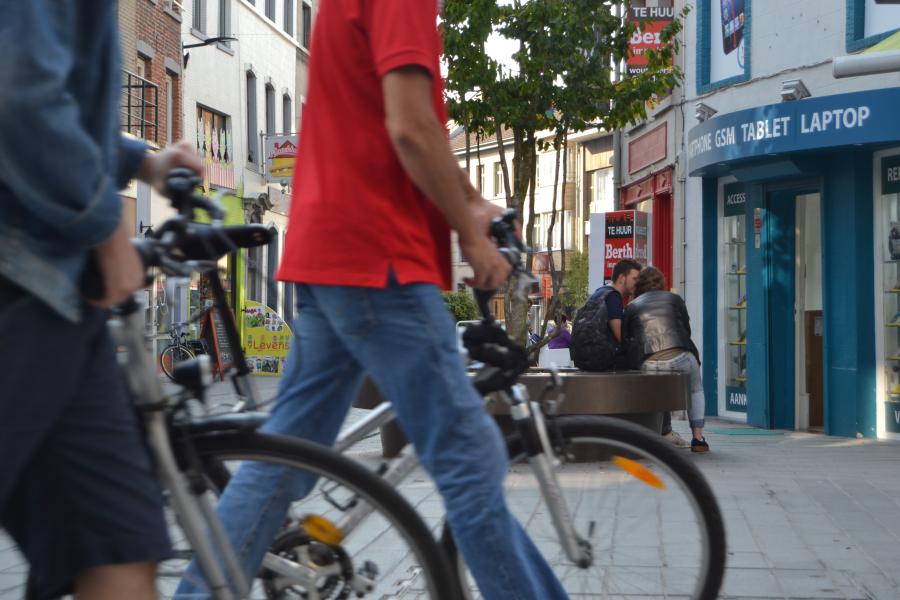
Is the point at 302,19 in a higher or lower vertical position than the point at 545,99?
higher

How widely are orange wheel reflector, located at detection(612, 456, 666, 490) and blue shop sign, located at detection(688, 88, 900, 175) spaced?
998cm

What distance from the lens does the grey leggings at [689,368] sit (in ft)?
38.1

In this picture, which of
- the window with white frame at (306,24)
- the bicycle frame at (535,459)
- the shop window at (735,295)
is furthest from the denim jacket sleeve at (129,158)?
the window with white frame at (306,24)

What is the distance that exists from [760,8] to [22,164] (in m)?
15.6

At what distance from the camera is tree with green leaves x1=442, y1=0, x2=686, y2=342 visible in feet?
45.4

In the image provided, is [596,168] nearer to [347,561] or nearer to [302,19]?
[302,19]

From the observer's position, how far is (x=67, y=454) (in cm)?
208

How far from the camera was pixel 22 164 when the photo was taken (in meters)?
1.97

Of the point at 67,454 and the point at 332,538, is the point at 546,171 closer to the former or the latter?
the point at 332,538

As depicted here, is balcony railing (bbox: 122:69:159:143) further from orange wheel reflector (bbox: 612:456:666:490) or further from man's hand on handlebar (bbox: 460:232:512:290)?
man's hand on handlebar (bbox: 460:232:512:290)

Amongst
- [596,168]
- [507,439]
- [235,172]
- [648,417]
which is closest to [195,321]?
[507,439]

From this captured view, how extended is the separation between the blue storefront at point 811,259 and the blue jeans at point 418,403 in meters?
10.6

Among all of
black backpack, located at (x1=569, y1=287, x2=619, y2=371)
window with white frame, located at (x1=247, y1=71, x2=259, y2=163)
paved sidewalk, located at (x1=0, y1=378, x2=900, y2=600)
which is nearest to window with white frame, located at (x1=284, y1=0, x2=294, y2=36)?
window with white frame, located at (x1=247, y1=71, x2=259, y2=163)

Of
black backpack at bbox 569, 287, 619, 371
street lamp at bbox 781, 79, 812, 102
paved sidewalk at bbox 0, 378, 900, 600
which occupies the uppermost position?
street lamp at bbox 781, 79, 812, 102
